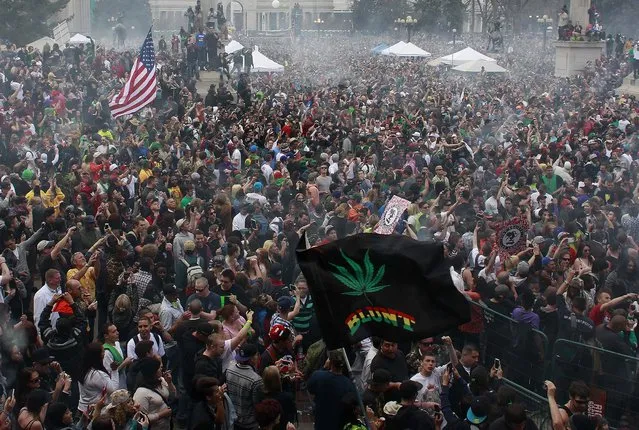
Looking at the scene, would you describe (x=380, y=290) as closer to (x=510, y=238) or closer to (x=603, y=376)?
(x=603, y=376)

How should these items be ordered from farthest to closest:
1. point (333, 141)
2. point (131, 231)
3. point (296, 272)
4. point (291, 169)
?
point (333, 141), point (291, 169), point (131, 231), point (296, 272)

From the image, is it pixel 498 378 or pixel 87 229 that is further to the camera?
pixel 87 229

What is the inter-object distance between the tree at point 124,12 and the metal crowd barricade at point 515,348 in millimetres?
88091

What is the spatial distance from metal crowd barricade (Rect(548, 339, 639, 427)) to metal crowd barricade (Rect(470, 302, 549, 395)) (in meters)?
0.27

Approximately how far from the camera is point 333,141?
2209cm

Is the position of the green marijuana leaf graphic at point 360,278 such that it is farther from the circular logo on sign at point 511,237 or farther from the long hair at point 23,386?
the circular logo on sign at point 511,237

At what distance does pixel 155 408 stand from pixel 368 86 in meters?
29.8

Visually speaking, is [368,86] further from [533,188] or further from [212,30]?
[533,188]

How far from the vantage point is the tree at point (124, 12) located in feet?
321

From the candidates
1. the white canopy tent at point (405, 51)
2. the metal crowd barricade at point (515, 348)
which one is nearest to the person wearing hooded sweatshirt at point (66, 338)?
the metal crowd barricade at point (515, 348)

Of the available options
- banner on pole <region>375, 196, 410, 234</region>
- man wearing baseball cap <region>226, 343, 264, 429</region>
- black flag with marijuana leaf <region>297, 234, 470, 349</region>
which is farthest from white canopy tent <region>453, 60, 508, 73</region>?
black flag with marijuana leaf <region>297, 234, 470, 349</region>

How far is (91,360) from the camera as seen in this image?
8.46 metres

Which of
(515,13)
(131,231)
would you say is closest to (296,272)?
(131,231)

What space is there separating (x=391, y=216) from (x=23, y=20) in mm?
43175
